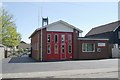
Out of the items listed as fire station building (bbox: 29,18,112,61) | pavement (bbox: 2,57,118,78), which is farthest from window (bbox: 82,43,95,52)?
pavement (bbox: 2,57,118,78)

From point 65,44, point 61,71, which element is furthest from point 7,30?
point 61,71

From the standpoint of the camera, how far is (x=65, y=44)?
34.1 meters

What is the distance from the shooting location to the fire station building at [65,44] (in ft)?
107

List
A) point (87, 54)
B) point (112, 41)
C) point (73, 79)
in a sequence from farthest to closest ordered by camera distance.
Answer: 1. point (112, 41)
2. point (87, 54)
3. point (73, 79)

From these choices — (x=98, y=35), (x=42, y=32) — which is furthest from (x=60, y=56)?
(x=98, y=35)

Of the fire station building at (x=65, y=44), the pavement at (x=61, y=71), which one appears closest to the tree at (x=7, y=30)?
the fire station building at (x=65, y=44)

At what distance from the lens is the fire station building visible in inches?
1289

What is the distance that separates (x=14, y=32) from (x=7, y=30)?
1.76 meters

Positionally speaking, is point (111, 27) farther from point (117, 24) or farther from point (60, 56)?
point (60, 56)

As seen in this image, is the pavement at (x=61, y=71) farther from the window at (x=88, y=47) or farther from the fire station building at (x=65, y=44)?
the window at (x=88, y=47)

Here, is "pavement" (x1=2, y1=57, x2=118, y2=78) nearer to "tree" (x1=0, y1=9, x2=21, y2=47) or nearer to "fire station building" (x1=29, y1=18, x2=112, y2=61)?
"fire station building" (x1=29, y1=18, x2=112, y2=61)

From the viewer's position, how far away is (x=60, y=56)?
33594mm

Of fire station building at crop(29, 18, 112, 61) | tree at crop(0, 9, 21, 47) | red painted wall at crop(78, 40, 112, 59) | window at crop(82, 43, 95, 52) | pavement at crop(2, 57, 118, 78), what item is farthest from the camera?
tree at crop(0, 9, 21, 47)

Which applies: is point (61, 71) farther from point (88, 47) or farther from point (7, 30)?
point (7, 30)
